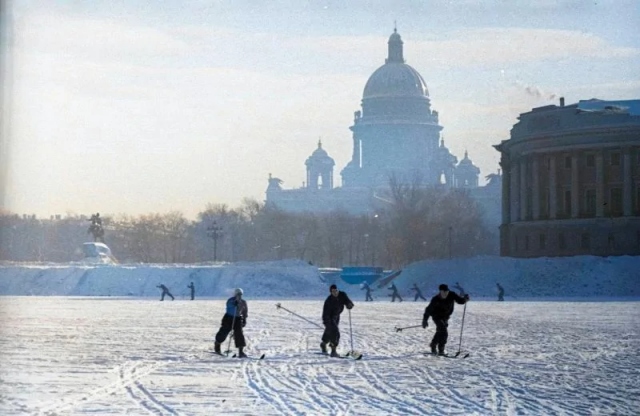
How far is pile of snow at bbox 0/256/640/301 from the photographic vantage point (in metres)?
74.6

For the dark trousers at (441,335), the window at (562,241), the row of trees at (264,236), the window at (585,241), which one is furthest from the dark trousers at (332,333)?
the row of trees at (264,236)

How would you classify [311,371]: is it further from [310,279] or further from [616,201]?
[616,201]

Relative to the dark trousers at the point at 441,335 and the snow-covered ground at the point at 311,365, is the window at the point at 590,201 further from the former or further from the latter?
the dark trousers at the point at 441,335

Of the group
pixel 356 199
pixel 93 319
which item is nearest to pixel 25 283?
pixel 93 319

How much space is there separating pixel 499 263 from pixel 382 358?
55314 millimetres

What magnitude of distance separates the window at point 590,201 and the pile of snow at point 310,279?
11022mm

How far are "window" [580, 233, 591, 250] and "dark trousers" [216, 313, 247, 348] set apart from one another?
64.7m

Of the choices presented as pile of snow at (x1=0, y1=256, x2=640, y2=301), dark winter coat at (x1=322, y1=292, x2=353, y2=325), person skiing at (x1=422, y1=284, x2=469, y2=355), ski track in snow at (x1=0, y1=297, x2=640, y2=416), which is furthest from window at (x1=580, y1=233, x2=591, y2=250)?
dark winter coat at (x1=322, y1=292, x2=353, y2=325)

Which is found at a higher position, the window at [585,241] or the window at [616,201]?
the window at [616,201]

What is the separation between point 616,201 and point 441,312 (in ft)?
216

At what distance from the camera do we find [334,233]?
124375mm

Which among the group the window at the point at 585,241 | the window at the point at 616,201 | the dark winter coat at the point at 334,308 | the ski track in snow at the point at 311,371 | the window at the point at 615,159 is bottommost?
the ski track in snow at the point at 311,371

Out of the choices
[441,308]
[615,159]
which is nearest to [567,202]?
[615,159]

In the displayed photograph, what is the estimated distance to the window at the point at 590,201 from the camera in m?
89.9
